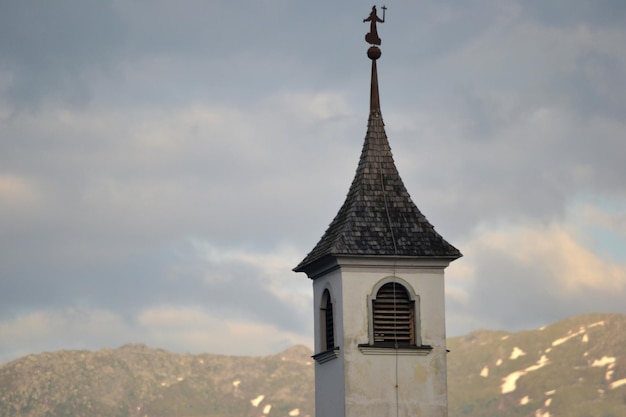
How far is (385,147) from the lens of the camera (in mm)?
48094

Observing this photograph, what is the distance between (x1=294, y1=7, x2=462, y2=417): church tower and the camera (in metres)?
44.3

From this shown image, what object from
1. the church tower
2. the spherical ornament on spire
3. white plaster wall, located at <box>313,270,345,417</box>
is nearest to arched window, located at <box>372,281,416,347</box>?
the church tower

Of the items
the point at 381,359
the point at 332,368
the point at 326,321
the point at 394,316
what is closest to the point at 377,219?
the point at 394,316

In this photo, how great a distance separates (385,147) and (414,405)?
856cm

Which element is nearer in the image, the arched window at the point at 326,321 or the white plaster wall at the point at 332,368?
the white plaster wall at the point at 332,368

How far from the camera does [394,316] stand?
149ft

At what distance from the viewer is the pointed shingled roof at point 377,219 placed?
149ft

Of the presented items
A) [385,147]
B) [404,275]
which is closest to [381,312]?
[404,275]

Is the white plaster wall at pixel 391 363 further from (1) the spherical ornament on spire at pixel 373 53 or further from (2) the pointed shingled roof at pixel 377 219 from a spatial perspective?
(1) the spherical ornament on spire at pixel 373 53

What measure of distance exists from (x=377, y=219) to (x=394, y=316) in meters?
3.11

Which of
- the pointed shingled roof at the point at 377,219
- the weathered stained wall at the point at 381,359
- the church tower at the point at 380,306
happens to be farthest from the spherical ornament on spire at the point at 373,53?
the weathered stained wall at the point at 381,359

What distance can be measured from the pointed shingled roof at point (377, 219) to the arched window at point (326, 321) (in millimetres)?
1255

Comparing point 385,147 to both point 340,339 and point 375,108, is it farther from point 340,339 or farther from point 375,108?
point 340,339

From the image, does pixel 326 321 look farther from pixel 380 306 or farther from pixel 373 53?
pixel 373 53
